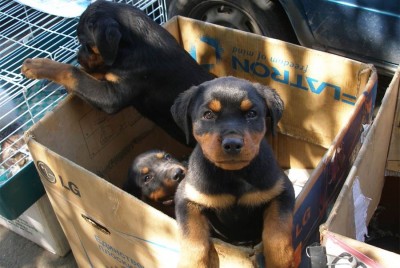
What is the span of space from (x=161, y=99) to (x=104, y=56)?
41 centimetres

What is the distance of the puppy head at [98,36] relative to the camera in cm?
261

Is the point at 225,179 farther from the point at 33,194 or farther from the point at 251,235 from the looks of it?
the point at 33,194

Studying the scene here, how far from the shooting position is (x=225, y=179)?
2.06 m

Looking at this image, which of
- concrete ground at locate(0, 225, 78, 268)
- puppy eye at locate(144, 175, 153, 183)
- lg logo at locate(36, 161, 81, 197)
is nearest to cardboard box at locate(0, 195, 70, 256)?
concrete ground at locate(0, 225, 78, 268)

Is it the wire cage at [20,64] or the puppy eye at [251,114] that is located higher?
the puppy eye at [251,114]

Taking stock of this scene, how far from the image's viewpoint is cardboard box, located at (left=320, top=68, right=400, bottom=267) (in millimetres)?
1608

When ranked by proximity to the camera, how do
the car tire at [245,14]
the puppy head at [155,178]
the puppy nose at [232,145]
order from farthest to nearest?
the car tire at [245,14] < the puppy head at [155,178] < the puppy nose at [232,145]

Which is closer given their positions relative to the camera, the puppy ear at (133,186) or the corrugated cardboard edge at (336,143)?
the corrugated cardboard edge at (336,143)

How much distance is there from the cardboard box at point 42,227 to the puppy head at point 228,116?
4.28ft

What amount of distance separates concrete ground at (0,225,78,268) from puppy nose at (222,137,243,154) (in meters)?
1.85

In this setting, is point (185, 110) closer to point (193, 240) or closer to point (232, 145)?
point (232, 145)

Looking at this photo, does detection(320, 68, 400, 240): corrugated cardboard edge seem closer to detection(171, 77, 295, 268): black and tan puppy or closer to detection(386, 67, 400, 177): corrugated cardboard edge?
detection(386, 67, 400, 177): corrugated cardboard edge

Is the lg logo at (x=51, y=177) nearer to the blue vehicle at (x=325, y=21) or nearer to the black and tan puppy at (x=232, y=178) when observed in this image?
the black and tan puppy at (x=232, y=178)

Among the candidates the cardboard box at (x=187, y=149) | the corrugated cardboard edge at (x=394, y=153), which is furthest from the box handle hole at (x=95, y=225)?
the corrugated cardboard edge at (x=394, y=153)
